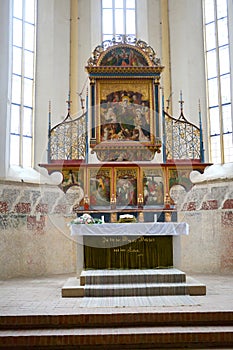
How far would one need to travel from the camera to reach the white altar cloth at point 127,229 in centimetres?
896

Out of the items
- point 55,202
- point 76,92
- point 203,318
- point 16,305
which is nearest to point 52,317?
point 16,305

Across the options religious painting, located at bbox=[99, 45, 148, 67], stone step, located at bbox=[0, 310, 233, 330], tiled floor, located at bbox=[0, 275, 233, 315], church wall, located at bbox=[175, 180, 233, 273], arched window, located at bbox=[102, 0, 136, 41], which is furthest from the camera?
arched window, located at bbox=[102, 0, 136, 41]

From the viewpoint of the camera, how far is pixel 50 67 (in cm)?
1320

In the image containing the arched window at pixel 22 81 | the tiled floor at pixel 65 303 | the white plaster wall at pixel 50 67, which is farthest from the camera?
the white plaster wall at pixel 50 67

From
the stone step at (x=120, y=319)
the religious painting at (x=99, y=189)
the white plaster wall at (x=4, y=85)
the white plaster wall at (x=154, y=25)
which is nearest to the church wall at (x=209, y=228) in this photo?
the religious painting at (x=99, y=189)

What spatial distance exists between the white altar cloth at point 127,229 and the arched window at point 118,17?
289 inches

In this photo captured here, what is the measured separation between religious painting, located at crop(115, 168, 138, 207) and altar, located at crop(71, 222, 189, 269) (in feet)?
3.90

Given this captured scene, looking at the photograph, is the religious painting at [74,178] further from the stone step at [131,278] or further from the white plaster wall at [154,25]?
the white plaster wall at [154,25]

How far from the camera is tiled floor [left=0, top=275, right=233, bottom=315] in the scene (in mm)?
6906

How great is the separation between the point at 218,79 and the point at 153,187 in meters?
4.66

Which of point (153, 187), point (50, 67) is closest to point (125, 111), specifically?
point (153, 187)

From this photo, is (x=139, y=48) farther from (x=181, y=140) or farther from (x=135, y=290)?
(x=135, y=290)

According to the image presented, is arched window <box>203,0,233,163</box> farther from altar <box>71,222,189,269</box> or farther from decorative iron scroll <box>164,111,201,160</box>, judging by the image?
altar <box>71,222,189,269</box>

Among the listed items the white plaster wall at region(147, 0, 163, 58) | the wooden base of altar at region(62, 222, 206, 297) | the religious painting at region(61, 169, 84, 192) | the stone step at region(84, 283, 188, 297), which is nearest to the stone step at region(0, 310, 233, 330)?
the stone step at region(84, 283, 188, 297)
